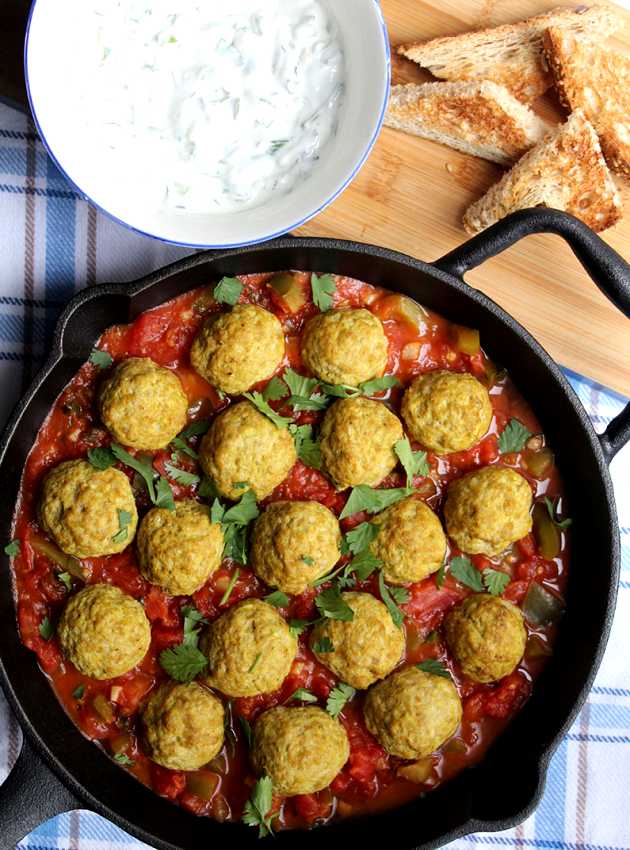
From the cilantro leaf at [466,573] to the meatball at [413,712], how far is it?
0.36 m

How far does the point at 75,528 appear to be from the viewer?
131 inches

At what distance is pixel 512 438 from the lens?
357 cm

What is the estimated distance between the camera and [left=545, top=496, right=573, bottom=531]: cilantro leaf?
359 centimetres

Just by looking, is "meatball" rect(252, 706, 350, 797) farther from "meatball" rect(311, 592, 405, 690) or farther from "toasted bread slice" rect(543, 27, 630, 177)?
"toasted bread slice" rect(543, 27, 630, 177)

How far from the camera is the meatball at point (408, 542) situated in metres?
3.37

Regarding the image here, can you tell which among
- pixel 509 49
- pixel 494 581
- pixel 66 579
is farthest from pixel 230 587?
pixel 509 49

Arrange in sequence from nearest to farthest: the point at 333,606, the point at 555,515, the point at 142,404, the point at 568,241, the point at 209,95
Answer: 1. the point at 209,95
2. the point at 568,241
3. the point at 142,404
4. the point at 333,606
5. the point at 555,515

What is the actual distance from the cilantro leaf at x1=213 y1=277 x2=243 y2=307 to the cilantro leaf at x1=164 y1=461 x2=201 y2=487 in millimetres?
643

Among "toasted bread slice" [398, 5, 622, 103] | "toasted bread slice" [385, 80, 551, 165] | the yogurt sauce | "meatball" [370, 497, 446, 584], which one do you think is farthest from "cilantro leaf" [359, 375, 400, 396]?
"toasted bread slice" [398, 5, 622, 103]

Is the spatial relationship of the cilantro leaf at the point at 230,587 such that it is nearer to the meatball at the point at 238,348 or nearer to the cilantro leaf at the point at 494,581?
the meatball at the point at 238,348

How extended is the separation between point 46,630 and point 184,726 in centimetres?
64

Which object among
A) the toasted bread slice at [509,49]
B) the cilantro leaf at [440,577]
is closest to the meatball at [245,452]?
the cilantro leaf at [440,577]

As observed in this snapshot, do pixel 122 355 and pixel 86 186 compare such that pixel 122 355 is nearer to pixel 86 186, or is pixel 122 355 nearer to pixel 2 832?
pixel 86 186

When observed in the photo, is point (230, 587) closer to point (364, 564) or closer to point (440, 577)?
point (364, 564)
